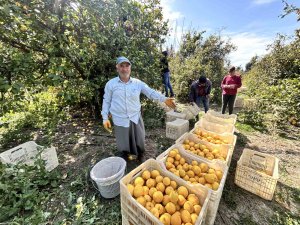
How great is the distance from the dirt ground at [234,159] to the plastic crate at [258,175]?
0.12 metres

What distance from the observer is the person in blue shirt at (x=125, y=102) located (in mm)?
2465

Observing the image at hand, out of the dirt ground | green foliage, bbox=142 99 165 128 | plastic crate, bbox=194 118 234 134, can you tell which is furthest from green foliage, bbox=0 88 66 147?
plastic crate, bbox=194 118 234 134

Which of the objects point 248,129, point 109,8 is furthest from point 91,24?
point 248,129

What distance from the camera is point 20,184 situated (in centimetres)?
230

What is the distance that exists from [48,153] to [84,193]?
103 centimetres

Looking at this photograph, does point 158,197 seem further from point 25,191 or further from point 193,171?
point 25,191

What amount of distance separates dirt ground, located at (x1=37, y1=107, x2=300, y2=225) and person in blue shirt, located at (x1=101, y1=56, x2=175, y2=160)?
72 cm

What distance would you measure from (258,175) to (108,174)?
A: 7.62 feet

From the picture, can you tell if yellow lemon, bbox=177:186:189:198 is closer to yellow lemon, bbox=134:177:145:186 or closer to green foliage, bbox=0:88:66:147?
yellow lemon, bbox=134:177:145:186

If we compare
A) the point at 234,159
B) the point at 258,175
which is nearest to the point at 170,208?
the point at 258,175

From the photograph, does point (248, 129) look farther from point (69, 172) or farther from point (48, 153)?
point (48, 153)

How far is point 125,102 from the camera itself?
252cm

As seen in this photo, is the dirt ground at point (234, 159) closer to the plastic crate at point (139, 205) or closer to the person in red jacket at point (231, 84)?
the plastic crate at point (139, 205)

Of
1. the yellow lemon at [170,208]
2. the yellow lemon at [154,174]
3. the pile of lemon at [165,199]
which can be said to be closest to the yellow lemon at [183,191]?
the pile of lemon at [165,199]
